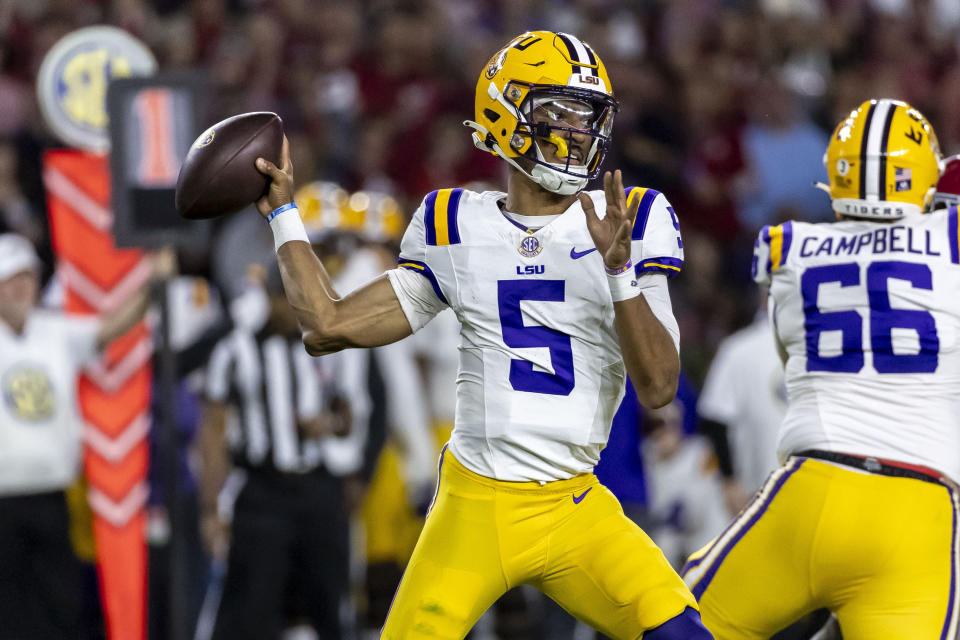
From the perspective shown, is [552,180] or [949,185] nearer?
[552,180]

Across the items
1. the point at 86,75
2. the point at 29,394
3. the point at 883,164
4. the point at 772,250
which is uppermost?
the point at 86,75

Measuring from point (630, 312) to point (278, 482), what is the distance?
366 centimetres

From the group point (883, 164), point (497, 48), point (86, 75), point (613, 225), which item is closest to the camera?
point (613, 225)

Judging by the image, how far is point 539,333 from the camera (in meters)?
3.80

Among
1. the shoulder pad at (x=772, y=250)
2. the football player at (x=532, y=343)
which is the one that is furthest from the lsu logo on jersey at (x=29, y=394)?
the shoulder pad at (x=772, y=250)

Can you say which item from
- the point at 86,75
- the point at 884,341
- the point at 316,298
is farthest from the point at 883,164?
the point at 86,75

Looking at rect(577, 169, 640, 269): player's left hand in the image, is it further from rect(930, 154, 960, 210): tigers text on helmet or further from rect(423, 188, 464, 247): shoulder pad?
rect(930, 154, 960, 210): tigers text on helmet

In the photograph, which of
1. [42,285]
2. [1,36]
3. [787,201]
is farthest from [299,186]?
[787,201]

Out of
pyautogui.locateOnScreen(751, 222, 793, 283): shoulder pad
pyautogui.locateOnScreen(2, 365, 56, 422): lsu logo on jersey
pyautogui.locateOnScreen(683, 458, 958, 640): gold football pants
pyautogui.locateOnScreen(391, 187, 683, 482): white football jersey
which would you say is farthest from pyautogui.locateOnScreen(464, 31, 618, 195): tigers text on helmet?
pyautogui.locateOnScreen(2, 365, 56, 422): lsu logo on jersey

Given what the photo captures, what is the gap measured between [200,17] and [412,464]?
360cm

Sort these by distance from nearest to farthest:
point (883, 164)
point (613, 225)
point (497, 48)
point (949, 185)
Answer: point (613, 225) → point (883, 164) → point (949, 185) → point (497, 48)

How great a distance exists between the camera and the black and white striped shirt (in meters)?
6.84

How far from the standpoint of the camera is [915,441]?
4105 mm

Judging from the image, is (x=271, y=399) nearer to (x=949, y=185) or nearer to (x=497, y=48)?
(x=949, y=185)
